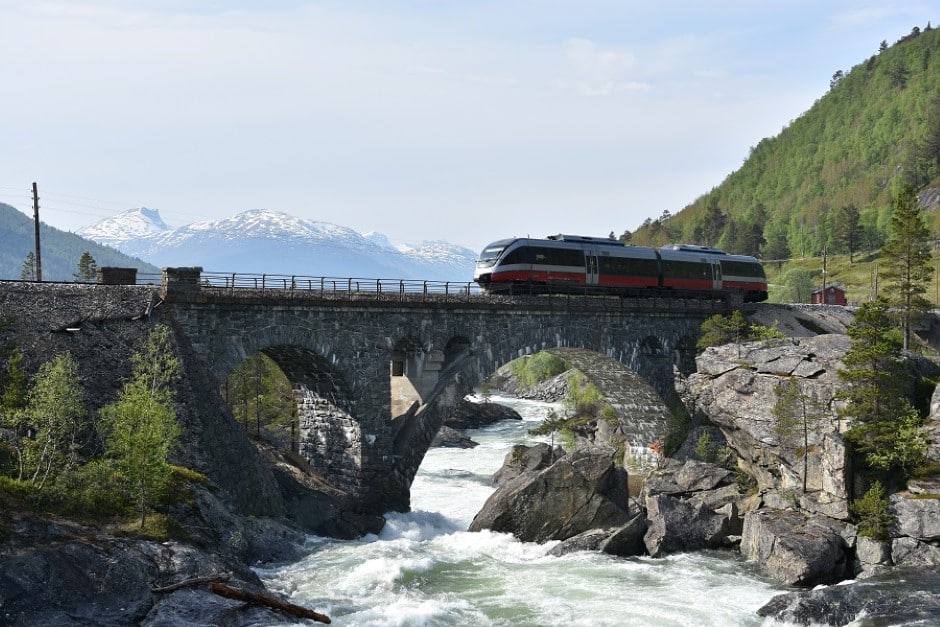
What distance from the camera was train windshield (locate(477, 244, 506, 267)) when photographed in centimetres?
5600

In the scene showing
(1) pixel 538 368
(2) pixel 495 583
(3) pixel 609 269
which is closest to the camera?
(2) pixel 495 583

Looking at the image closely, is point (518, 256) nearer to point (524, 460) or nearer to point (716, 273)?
point (524, 460)

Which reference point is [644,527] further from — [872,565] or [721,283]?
[721,283]

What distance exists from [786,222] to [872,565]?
541 feet

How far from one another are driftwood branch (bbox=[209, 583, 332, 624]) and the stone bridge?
1108 centimetres

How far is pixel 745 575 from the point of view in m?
40.0

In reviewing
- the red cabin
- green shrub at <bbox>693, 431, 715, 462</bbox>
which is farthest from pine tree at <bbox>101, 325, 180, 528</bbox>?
the red cabin

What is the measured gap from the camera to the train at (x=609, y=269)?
55.6 metres

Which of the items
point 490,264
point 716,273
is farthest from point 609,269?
point 716,273

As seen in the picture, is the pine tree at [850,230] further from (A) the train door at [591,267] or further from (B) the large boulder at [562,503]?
(B) the large boulder at [562,503]

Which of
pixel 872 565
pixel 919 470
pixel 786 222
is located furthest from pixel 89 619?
pixel 786 222

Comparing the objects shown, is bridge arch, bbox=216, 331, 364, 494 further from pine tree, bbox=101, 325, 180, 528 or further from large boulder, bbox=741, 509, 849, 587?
large boulder, bbox=741, 509, 849, 587

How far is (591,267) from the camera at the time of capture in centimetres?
5838

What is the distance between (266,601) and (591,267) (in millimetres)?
34028
